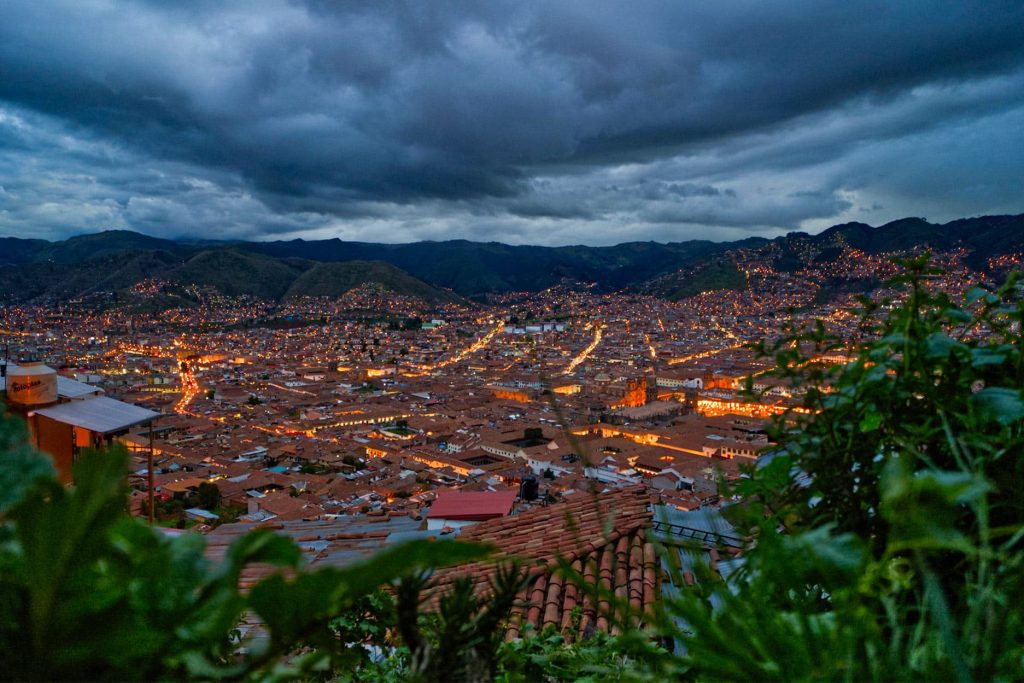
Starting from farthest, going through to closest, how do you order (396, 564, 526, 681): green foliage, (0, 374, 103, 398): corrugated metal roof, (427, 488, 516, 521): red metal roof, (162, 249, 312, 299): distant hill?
(162, 249, 312, 299): distant hill
(0, 374, 103, 398): corrugated metal roof
(427, 488, 516, 521): red metal roof
(396, 564, 526, 681): green foliage

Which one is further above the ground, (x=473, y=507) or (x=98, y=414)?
(x=98, y=414)

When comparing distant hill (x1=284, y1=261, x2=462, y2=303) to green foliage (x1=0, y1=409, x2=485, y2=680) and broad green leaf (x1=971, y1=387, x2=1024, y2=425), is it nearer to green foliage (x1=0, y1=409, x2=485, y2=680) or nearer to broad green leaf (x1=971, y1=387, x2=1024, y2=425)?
broad green leaf (x1=971, y1=387, x2=1024, y2=425)

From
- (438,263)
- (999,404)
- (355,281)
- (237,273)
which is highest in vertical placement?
(438,263)

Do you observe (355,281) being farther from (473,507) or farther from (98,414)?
(473,507)

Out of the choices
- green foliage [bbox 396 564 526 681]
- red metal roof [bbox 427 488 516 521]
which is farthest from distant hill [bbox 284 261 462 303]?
green foliage [bbox 396 564 526 681]

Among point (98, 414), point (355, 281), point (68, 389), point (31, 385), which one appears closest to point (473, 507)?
point (98, 414)

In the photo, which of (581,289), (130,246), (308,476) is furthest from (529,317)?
(130,246)

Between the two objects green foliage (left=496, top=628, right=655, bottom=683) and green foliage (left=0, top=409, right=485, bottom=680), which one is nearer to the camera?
green foliage (left=0, top=409, right=485, bottom=680)
